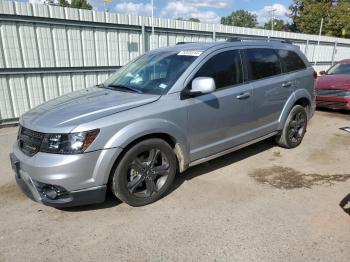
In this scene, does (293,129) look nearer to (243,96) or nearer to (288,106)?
(288,106)

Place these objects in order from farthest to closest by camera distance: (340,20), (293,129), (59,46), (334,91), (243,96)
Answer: (340,20) → (334,91) → (59,46) → (293,129) → (243,96)

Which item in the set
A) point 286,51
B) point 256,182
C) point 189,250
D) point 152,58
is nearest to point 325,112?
point 286,51

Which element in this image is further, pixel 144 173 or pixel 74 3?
pixel 74 3

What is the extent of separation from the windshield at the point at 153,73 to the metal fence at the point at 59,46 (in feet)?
12.0

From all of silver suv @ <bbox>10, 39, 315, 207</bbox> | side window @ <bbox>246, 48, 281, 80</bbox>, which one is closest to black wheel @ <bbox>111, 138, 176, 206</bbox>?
silver suv @ <bbox>10, 39, 315, 207</bbox>

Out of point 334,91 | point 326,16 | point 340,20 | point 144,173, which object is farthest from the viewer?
point 326,16

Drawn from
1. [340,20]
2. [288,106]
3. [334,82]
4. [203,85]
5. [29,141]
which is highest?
[340,20]

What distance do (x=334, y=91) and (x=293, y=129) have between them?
3.80m

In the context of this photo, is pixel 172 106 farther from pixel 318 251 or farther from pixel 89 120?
pixel 318 251

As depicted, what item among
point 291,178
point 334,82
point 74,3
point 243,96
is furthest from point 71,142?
point 74,3

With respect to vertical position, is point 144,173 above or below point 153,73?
below

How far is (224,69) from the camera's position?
13.8 ft

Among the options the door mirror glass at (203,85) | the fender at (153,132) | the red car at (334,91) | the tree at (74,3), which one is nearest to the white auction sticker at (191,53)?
the door mirror glass at (203,85)

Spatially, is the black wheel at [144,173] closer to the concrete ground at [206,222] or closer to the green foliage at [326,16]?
the concrete ground at [206,222]
